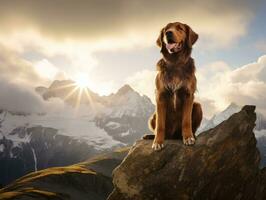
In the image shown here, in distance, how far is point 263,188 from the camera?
2602 cm

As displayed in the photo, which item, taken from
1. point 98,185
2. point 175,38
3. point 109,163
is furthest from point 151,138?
point 109,163

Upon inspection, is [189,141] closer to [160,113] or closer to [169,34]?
[160,113]

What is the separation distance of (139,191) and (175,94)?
5786mm

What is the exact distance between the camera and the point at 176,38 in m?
16.2

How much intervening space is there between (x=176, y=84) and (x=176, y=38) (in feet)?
6.31

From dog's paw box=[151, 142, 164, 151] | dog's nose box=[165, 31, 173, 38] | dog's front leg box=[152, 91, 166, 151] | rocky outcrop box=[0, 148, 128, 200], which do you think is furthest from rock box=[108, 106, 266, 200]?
rocky outcrop box=[0, 148, 128, 200]

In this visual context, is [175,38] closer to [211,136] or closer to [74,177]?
[211,136]

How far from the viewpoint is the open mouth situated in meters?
16.3

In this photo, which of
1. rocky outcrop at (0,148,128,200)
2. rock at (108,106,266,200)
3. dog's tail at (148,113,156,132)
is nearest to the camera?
dog's tail at (148,113,156,132)

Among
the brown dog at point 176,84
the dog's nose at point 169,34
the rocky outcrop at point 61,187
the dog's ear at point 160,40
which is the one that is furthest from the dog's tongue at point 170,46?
the rocky outcrop at point 61,187

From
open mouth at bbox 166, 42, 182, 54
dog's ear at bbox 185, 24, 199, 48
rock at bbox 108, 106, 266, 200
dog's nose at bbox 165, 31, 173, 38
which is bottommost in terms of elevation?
rock at bbox 108, 106, 266, 200

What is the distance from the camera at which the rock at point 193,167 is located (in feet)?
65.5

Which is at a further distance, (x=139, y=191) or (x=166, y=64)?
(x=139, y=191)

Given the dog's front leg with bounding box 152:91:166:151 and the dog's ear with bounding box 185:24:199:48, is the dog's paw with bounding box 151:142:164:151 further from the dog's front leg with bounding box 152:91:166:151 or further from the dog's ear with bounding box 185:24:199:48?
the dog's ear with bounding box 185:24:199:48
